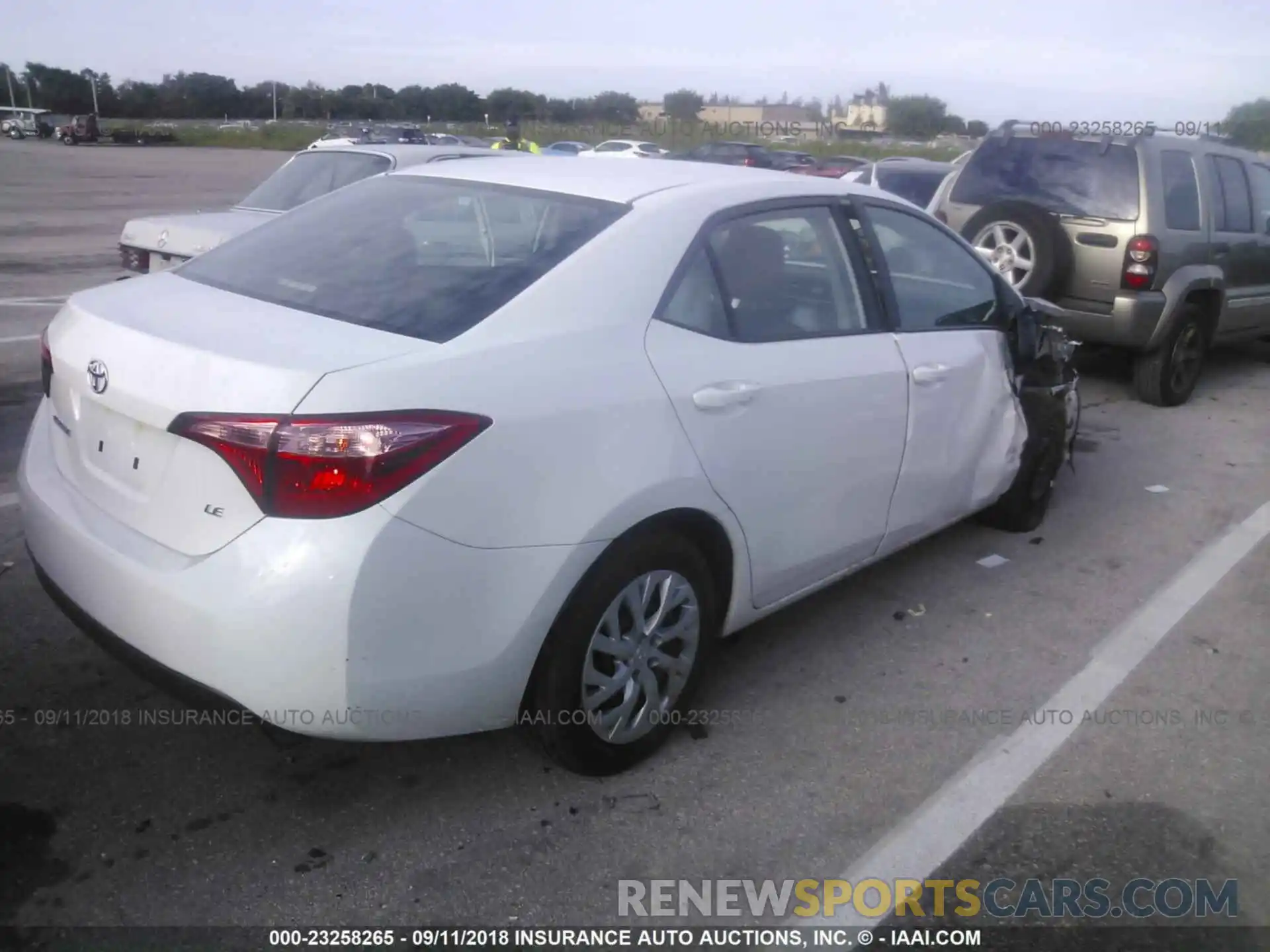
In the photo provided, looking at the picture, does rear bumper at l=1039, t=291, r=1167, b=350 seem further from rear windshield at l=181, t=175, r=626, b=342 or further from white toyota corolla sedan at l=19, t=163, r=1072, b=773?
rear windshield at l=181, t=175, r=626, b=342

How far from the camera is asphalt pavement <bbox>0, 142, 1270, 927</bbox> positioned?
2.72m

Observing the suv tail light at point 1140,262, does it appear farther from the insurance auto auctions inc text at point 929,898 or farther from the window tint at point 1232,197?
the insurance auto auctions inc text at point 929,898

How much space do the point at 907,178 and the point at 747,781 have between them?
36.7 ft

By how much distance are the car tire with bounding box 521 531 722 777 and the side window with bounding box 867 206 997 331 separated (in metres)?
1.42

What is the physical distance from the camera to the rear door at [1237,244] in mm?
8117

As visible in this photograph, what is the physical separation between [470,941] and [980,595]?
9.47 feet

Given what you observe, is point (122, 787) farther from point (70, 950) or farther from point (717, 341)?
point (717, 341)

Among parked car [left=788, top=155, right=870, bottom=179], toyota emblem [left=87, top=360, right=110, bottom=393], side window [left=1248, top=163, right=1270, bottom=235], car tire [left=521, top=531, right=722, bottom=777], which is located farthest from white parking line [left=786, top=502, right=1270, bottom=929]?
parked car [left=788, top=155, right=870, bottom=179]

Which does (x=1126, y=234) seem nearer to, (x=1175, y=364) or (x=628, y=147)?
(x=1175, y=364)

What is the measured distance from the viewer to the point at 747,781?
322 centimetres

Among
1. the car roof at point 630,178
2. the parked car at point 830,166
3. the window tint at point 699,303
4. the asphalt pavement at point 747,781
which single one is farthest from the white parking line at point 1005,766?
the parked car at point 830,166

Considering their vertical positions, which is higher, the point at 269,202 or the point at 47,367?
the point at 269,202

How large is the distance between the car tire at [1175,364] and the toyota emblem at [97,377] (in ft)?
23.3

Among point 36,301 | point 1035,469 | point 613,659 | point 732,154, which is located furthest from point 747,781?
point 732,154
